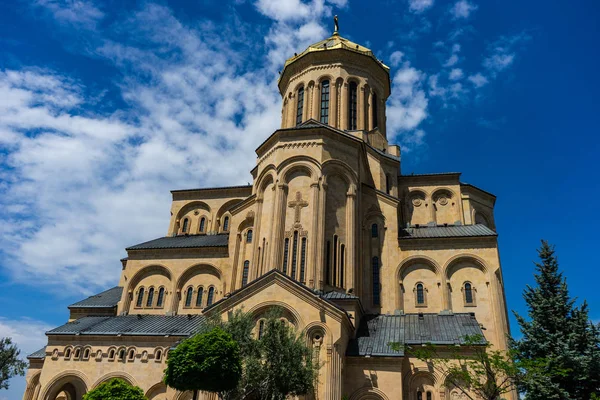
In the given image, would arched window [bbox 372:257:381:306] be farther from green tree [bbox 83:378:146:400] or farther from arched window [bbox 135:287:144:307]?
arched window [bbox 135:287:144:307]

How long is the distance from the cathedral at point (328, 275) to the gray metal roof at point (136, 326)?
0.38 ft

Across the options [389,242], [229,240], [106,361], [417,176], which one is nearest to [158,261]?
[229,240]

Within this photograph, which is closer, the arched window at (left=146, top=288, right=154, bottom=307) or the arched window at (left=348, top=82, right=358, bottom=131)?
the arched window at (left=146, top=288, right=154, bottom=307)

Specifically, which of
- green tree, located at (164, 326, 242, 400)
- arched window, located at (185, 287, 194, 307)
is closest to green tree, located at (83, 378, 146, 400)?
green tree, located at (164, 326, 242, 400)

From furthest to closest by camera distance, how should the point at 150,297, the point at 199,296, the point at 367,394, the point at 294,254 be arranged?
the point at 150,297
the point at 199,296
the point at 294,254
the point at 367,394

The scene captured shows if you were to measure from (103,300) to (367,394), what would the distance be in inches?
776

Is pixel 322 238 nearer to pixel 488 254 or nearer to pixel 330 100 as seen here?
pixel 488 254

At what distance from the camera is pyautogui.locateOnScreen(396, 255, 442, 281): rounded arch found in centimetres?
2511

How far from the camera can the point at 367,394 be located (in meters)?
19.0

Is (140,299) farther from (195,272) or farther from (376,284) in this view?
(376,284)

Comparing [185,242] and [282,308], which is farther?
[185,242]

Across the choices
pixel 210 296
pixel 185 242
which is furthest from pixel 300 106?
pixel 210 296

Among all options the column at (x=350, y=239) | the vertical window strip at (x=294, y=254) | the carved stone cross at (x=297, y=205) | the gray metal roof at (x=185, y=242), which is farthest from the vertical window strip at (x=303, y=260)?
the gray metal roof at (x=185, y=242)

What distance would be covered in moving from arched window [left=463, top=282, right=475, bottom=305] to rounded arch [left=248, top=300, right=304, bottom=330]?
1045 centimetres
